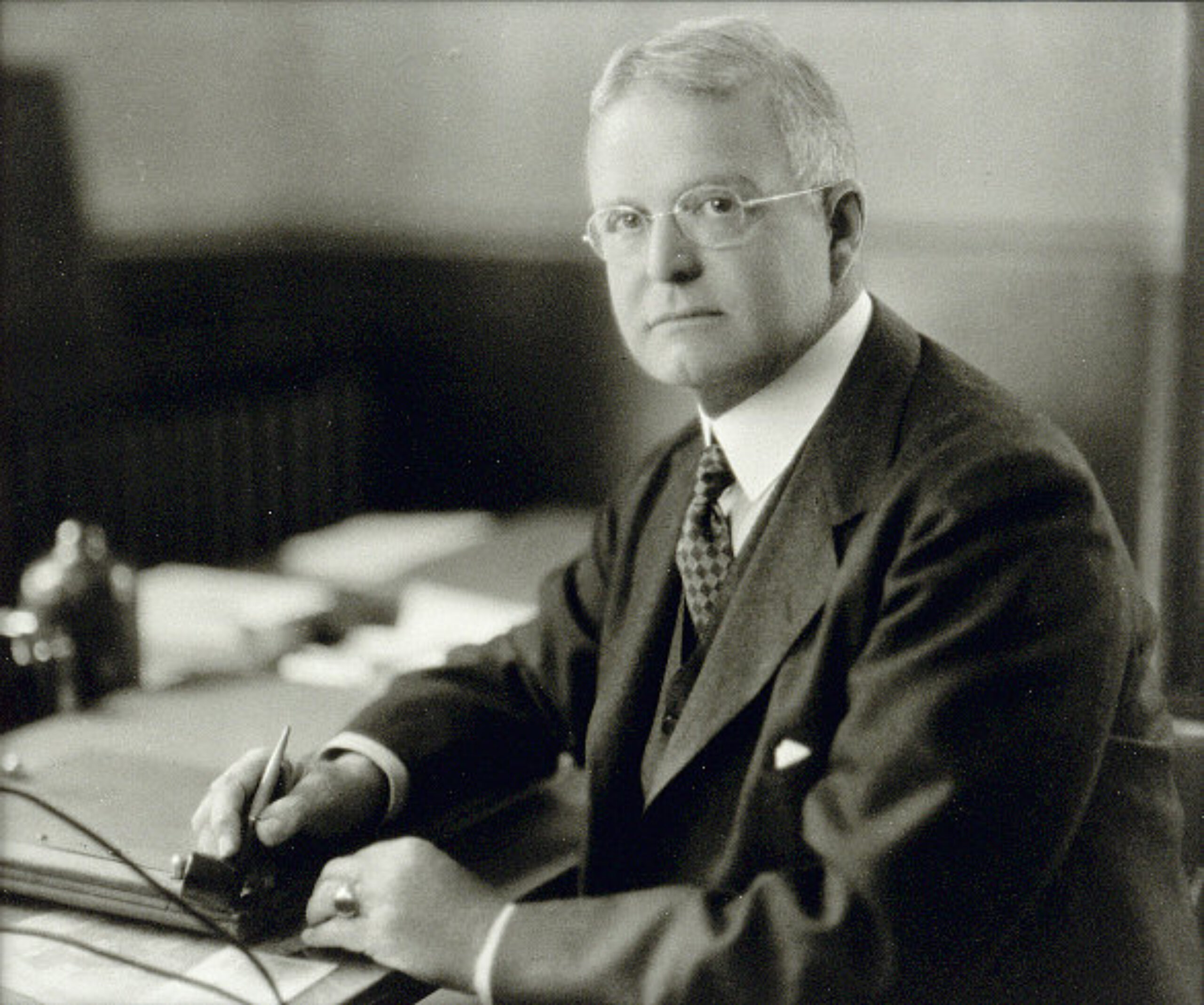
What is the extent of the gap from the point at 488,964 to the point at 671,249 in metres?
0.63

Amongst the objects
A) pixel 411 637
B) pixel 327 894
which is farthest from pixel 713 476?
pixel 411 637

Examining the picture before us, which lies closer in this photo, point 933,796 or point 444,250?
point 933,796

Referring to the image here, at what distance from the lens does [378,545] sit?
3.25 metres

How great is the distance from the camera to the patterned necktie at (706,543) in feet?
4.71

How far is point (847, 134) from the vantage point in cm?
140

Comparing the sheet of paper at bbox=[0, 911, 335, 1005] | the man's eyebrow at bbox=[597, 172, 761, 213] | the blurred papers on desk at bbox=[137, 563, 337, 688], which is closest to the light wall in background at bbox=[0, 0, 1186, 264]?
the blurred papers on desk at bbox=[137, 563, 337, 688]

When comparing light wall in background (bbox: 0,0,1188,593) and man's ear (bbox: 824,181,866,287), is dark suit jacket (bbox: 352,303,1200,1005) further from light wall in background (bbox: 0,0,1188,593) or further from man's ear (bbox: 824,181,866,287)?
light wall in background (bbox: 0,0,1188,593)

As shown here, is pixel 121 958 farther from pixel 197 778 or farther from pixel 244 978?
pixel 197 778

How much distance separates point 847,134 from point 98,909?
997 millimetres

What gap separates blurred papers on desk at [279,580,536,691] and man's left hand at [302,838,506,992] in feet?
2.59

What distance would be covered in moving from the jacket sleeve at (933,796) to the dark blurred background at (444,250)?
126 cm

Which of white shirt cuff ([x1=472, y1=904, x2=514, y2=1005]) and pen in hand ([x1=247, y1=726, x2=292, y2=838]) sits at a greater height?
pen in hand ([x1=247, y1=726, x2=292, y2=838])

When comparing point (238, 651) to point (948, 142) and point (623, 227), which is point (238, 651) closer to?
point (623, 227)

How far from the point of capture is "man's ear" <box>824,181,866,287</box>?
4.57ft
